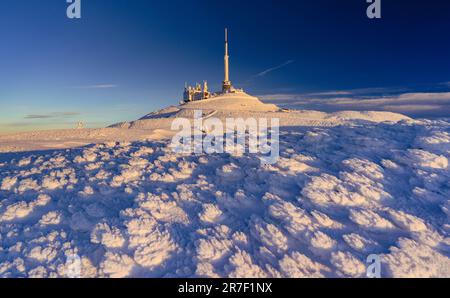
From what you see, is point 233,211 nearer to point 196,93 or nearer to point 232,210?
point 232,210

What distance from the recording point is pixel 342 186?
12.3 meters

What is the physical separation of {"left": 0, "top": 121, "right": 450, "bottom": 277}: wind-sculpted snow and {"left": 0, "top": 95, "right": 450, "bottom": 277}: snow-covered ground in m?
0.04

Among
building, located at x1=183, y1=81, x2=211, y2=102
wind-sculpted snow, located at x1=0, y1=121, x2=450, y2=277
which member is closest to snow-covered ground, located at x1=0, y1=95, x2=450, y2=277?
wind-sculpted snow, located at x1=0, y1=121, x2=450, y2=277

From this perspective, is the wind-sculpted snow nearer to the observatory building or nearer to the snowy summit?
the snowy summit

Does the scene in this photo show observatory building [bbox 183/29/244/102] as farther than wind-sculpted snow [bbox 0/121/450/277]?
Yes

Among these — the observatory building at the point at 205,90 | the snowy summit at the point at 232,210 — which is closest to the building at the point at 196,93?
the observatory building at the point at 205,90

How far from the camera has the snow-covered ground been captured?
9297mm

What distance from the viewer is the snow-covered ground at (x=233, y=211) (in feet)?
30.5

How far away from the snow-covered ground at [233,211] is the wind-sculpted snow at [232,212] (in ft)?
0.13

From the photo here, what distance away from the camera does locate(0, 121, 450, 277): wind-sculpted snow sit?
9297 millimetres

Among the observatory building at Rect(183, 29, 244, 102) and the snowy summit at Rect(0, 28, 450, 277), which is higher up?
the observatory building at Rect(183, 29, 244, 102)
